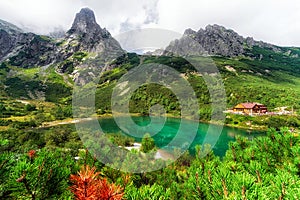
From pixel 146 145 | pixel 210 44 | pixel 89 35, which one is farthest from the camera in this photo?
pixel 89 35

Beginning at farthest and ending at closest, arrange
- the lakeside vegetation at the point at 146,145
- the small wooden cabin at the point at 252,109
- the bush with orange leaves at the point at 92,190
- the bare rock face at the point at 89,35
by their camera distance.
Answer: the bare rock face at the point at 89,35 < the small wooden cabin at the point at 252,109 < the lakeside vegetation at the point at 146,145 < the bush with orange leaves at the point at 92,190

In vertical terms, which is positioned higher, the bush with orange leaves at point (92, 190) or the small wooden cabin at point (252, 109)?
the bush with orange leaves at point (92, 190)

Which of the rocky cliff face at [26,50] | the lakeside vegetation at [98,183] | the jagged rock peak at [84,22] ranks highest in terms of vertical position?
the jagged rock peak at [84,22]

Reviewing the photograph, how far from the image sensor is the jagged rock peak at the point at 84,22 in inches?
6931

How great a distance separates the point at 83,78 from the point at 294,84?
4559 inches

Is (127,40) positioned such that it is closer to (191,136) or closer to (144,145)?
(144,145)

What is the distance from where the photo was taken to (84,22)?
17950 centimetres

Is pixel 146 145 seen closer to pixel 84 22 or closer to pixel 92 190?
pixel 92 190

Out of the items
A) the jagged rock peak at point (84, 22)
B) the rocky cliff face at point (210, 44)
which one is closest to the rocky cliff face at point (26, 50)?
the jagged rock peak at point (84, 22)

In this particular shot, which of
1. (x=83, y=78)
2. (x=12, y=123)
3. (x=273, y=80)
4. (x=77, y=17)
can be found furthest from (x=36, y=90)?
(x=273, y=80)

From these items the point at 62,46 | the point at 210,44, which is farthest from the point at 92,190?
the point at 62,46

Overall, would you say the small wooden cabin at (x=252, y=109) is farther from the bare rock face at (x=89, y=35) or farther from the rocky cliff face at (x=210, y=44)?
the bare rock face at (x=89, y=35)

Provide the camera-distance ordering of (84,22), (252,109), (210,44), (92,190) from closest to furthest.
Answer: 1. (92,190)
2. (252,109)
3. (210,44)
4. (84,22)

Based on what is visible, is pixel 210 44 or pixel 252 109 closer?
pixel 252 109
